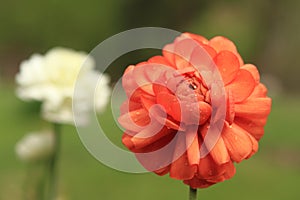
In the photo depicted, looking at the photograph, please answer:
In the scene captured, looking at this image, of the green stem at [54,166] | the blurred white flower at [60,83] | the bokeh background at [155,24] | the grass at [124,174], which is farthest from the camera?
the bokeh background at [155,24]

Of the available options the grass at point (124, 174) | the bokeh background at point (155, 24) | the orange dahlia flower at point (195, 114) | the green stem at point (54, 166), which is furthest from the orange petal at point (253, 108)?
the bokeh background at point (155, 24)

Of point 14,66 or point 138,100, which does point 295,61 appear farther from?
point 138,100

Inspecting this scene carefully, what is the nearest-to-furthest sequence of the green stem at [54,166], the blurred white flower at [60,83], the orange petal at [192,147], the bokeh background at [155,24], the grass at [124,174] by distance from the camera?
the orange petal at [192,147] → the green stem at [54,166] → the blurred white flower at [60,83] → the grass at [124,174] → the bokeh background at [155,24]

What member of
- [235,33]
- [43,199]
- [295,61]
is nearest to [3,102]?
[43,199]

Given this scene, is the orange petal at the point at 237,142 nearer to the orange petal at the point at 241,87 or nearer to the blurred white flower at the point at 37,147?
the orange petal at the point at 241,87

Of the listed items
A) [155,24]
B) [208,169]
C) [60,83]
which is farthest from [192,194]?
[155,24]

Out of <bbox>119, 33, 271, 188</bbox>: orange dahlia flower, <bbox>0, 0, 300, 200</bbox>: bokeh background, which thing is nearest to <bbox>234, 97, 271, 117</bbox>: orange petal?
<bbox>119, 33, 271, 188</bbox>: orange dahlia flower

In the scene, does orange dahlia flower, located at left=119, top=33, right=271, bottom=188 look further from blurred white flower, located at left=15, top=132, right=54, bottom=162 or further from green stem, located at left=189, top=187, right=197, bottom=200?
blurred white flower, located at left=15, top=132, right=54, bottom=162
